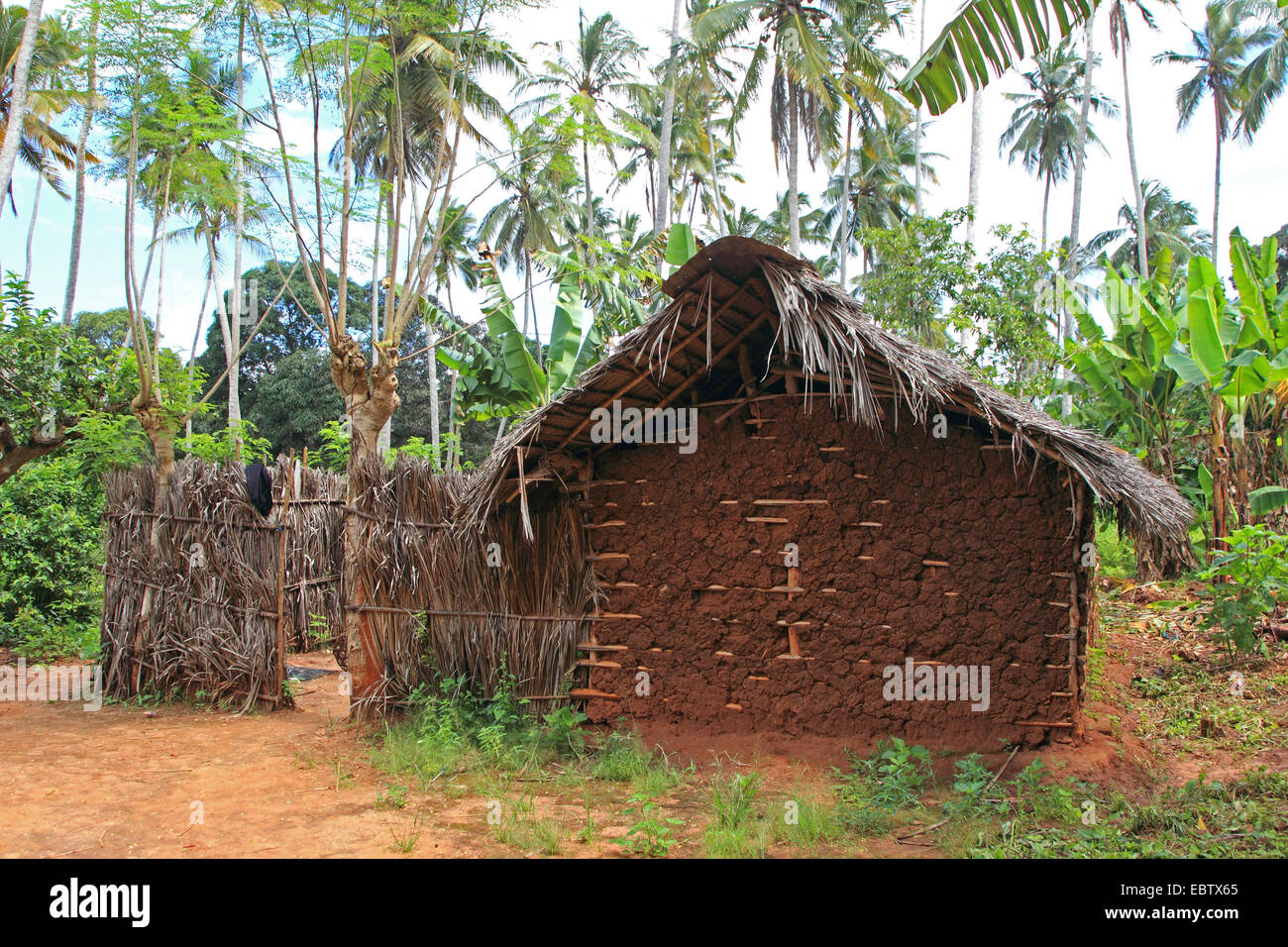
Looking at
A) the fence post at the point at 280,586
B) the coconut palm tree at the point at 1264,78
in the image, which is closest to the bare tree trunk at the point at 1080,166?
the coconut palm tree at the point at 1264,78

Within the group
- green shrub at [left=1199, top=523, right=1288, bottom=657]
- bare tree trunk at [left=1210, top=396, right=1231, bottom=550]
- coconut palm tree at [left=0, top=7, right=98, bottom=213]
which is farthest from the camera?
coconut palm tree at [left=0, top=7, right=98, bottom=213]

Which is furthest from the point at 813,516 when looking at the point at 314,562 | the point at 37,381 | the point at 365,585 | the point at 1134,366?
the point at 37,381

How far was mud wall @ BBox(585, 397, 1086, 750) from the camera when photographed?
212 inches

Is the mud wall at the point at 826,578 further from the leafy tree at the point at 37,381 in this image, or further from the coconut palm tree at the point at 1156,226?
the coconut palm tree at the point at 1156,226

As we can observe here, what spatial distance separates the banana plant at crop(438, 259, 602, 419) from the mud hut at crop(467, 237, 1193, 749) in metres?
2.25

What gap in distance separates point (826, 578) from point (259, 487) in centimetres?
497

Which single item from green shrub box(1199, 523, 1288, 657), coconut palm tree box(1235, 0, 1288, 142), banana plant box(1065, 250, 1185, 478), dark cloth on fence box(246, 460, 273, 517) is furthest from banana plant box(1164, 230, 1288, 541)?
coconut palm tree box(1235, 0, 1288, 142)

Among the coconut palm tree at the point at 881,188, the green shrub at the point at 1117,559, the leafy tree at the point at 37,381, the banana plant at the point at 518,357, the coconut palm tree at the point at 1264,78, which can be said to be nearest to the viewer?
the leafy tree at the point at 37,381

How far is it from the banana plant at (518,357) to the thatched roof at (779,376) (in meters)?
2.14

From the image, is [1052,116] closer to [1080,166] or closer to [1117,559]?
[1080,166]

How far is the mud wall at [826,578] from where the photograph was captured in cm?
538

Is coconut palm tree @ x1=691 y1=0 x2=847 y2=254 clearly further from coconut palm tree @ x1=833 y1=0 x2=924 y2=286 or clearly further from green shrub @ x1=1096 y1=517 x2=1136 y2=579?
green shrub @ x1=1096 y1=517 x2=1136 y2=579

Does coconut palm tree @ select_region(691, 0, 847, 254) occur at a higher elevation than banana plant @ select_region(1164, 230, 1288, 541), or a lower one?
higher

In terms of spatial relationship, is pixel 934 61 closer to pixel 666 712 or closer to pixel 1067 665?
pixel 1067 665
